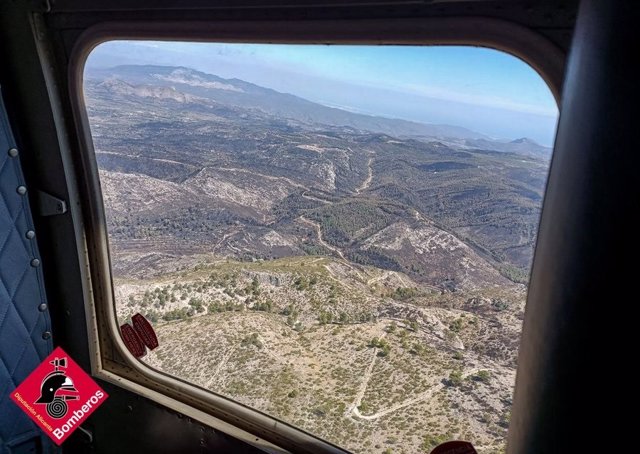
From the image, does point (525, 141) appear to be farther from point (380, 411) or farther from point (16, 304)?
point (16, 304)

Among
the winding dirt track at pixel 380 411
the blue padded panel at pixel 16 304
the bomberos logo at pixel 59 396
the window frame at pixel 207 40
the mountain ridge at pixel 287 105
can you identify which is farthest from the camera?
the bomberos logo at pixel 59 396

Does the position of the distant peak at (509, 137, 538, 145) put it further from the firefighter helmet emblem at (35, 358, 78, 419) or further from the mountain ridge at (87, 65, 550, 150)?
the firefighter helmet emblem at (35, 358, 78, 419)

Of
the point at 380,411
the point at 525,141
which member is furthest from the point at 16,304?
the point at 525,141

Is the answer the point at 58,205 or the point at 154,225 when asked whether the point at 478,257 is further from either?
the point at 58,205

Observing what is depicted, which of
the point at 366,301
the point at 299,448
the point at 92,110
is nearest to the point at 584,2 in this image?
the point at 366,301

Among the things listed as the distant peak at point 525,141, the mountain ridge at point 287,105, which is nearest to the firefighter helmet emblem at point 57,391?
the mountain ridge at point 287,105

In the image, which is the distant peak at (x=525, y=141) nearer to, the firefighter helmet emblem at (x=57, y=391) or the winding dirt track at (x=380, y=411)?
the winding dirt track at (x=380, y=411)
